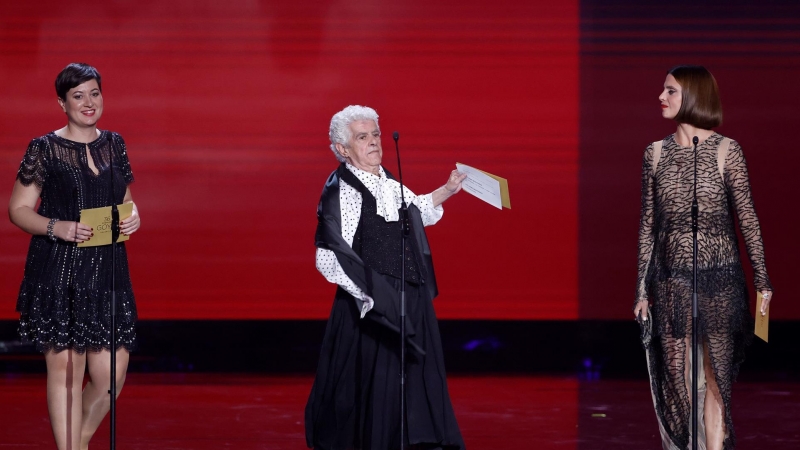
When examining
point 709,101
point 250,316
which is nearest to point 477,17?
point 250,316

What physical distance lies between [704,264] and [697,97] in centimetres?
58

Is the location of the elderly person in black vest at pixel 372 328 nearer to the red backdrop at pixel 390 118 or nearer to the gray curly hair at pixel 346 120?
the gray curly hair at pixel 346 120

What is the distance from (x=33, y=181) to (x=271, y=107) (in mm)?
2714

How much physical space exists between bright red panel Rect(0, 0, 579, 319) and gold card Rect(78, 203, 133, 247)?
2690 millimetres

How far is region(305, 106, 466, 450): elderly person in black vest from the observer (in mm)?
3725

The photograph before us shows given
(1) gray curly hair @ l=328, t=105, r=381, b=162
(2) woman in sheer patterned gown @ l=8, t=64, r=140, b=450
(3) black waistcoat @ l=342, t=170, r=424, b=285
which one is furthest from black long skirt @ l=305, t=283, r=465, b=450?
(2) woman in sheer patterned gown @ l=8, t=64, r=140, b=450

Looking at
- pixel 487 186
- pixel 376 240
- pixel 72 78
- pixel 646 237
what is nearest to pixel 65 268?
pixel 72 78

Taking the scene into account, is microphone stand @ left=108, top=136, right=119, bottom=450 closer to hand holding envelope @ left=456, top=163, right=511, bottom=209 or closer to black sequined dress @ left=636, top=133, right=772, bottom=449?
hand holding envelope @ left=456, top=163, right=511, bottom=209

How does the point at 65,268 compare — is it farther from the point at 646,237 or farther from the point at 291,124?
the point at 291,124

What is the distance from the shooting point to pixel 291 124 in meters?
6.31

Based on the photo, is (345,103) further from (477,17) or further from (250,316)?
(250,316)

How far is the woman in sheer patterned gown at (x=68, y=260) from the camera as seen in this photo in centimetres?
367

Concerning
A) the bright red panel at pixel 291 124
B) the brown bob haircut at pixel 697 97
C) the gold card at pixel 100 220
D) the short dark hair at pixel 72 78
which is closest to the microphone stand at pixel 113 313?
the gold card at pixel 100 220

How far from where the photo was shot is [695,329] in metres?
3.50
